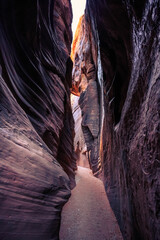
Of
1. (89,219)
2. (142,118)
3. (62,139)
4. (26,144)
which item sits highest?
(62,139)

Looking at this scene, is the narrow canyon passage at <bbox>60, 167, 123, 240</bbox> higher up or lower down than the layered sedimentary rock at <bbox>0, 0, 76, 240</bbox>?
lower down

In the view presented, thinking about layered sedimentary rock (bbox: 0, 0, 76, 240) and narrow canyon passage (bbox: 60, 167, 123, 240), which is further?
narrow canyon passage (bbox: 60, 167, 123, 240)

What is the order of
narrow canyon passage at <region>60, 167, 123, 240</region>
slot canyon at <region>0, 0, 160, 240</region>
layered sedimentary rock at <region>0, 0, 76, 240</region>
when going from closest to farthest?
1. layered sedimentary rock at <region>0, 0, 76, 240</region>
2. slot canyon at <region>0, 0, 160, 240</region>
3. narrow canyon passage at <region>60, 167, 123, 240</region>

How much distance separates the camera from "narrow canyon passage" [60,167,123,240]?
4328 millimetres

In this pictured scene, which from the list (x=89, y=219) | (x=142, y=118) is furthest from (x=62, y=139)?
(x=142, y=118)

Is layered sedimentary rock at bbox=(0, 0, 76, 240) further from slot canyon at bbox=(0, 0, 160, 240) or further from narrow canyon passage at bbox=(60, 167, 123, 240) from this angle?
narrow canyon passage at bbox=(60, 167, 123, 240)

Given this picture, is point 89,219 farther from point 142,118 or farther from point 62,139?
point 142,118

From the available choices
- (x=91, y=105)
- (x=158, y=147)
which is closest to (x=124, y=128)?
(x=158, y=147)

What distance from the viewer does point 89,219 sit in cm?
515

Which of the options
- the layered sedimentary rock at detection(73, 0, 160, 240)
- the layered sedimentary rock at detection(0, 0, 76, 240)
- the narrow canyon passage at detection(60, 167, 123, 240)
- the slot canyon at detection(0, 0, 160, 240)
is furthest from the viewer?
the narrow canyon passage at detection(60, 167, 123, 240)

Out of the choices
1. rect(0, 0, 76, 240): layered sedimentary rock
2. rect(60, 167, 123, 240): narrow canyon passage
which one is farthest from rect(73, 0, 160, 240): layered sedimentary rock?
rect(0, 0, 76, 240): layered sedimentary rock

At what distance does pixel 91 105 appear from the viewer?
15750 mm

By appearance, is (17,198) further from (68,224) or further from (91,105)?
(91,105)

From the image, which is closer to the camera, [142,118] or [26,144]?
[26,144]
